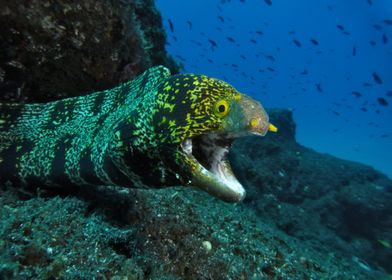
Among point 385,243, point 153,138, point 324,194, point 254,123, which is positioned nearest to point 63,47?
point 153,138

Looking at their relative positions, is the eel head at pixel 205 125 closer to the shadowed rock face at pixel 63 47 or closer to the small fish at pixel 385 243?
the shadowed rock face at pixel 63 47

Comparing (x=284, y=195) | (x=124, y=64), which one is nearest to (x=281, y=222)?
(x=284, y=195)

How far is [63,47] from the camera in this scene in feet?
13.0

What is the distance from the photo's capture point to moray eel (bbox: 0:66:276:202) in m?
2.35

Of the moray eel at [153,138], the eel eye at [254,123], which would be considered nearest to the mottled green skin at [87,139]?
the moray eel at [153,138]

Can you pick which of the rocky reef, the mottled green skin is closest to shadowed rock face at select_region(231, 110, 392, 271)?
the rocky reef

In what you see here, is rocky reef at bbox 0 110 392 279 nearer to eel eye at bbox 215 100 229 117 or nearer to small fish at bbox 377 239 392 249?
eel eye at bbox 215 100 229 117

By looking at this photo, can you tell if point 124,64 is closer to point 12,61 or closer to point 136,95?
point 12,61

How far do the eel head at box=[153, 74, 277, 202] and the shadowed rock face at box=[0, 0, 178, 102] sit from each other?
2082 millimetres

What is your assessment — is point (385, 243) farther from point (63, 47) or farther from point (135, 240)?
point (63, 47)

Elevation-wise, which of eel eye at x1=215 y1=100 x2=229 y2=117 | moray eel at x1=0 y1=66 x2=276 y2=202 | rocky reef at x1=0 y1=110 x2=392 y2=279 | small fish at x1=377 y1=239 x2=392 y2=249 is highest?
small fish at x1=377 y1=239 x2=392 y2=249

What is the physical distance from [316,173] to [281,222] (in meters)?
5.09

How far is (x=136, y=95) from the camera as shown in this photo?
298 cm

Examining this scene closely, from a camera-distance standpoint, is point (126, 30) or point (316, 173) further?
point (316, 173)
